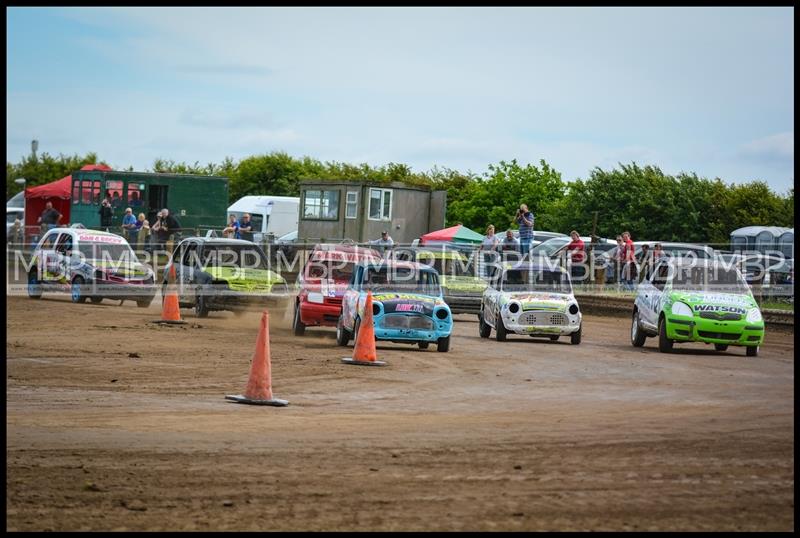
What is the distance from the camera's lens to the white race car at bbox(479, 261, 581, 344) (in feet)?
76.1

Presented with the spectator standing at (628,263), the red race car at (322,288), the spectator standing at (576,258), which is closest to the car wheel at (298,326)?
the red race car at (322,288)

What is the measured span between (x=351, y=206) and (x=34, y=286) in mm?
21208

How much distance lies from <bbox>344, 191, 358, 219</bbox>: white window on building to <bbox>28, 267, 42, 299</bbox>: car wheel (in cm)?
2089

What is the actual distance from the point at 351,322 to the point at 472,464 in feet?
37.0

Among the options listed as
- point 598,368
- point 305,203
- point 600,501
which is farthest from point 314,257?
point 305,203

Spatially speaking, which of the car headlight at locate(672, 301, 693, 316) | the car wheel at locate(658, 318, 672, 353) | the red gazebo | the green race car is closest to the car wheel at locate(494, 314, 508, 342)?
the green race car

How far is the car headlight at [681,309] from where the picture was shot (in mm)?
21312

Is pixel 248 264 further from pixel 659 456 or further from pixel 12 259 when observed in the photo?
pixel 12 259

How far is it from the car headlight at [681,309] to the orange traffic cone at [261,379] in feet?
31.4

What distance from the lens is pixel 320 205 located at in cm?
5238

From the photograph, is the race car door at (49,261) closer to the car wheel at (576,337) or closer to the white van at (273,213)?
the car wheel at (576,337)

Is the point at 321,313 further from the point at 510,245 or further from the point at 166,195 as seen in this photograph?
the point at 166,195

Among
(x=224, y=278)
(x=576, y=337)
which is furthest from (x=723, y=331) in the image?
(x=224, y=278)

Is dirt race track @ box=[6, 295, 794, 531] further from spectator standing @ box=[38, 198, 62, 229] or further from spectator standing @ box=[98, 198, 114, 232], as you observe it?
spectator standing @ box=[38, 198, 62, 229]
